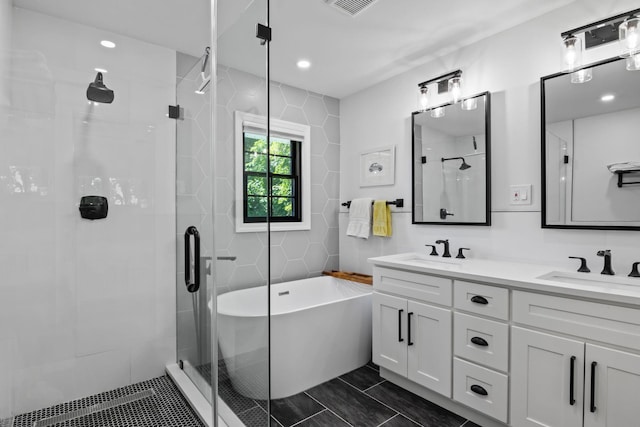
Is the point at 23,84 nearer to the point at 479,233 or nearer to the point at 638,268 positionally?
the point at 479,233

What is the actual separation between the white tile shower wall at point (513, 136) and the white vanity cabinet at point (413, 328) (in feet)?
2.04

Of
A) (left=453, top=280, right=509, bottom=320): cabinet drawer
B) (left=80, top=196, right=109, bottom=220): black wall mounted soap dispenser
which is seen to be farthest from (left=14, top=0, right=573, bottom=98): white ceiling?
(left=453, top=280, right=509, bottom=320): cabinet drawer

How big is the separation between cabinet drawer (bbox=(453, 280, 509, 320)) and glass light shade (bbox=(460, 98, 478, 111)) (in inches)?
53.0

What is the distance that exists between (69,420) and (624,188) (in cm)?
341

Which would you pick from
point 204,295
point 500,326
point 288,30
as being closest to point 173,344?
point 204,295

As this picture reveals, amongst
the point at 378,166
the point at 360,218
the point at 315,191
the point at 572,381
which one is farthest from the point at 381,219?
the point at 572,381

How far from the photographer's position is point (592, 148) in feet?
6.17

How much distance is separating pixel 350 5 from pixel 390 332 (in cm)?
215

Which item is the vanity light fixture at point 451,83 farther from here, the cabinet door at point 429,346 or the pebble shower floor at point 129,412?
the pebble shower floor at point 129,412

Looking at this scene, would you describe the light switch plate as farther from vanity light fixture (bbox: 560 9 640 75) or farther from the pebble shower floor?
the pebble shower floor

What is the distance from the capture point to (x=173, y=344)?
245 centimetres

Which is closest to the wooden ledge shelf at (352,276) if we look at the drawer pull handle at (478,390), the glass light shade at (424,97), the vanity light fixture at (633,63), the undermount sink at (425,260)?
the undermount sink at (425,260)

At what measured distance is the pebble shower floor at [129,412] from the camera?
1.84 metres

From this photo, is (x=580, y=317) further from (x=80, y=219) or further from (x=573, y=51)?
(x=80, y=219)
